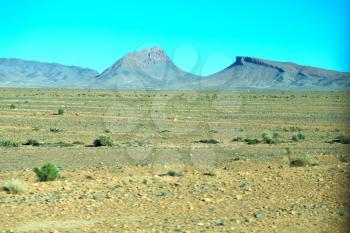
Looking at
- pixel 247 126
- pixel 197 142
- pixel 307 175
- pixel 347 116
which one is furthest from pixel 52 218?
pixel 347 116

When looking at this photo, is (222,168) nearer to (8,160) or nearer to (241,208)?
(241,208)

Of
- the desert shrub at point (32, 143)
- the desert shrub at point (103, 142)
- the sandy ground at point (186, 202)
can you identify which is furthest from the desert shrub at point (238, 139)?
the sandy ground at point (186, 202)

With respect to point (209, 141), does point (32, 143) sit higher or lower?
lower

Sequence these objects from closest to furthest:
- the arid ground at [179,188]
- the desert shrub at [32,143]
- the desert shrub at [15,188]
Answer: the arid ground at [179,188], the desert shrub at [15,188], the desert shrub at [32,143]

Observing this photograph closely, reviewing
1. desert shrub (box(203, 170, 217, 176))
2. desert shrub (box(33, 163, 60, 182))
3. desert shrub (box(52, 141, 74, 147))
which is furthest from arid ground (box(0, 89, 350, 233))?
desert shrub (box(33, 163, 60, 182))

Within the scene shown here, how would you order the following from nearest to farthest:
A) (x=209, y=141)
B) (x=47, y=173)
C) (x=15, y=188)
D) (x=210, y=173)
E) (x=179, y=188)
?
(x=15, y=188) < (x=179, y=188) < (x=47, y=173) < (x=210, y=173) < (x=209, y=141)

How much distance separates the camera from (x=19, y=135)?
3622 cm

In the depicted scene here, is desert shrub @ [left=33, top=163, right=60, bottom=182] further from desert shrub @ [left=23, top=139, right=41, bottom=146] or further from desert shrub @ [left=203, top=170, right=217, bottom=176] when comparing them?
desert shrub @ [left=23, top=139, right=41, bottom=146]

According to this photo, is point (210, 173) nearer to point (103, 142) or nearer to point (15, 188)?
point (15, 188)

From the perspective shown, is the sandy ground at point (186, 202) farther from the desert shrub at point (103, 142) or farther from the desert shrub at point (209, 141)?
the desert shrub at point (209, 141)

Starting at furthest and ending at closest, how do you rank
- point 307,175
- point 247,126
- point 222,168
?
point 247,126
point 222,168
point 307,175

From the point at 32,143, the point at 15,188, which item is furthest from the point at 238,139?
the point at 15,188

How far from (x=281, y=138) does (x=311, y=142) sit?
2.78 meters

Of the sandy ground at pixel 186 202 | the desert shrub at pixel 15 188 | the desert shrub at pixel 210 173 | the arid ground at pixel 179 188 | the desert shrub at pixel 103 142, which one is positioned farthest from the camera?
the desert shrub at pixel 103 142
